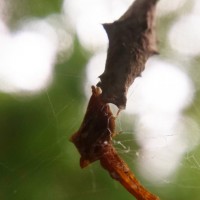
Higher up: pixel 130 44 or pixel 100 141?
pixel 130 44

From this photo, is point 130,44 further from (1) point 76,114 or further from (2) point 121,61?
(1) point 76,114

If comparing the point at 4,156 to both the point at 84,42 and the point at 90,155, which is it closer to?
the point at 84,42

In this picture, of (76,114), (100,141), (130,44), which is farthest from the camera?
(76,114)

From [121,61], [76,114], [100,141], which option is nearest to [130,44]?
[121,61]

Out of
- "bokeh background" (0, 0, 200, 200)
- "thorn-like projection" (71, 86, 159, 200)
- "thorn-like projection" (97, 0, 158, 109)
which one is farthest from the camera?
"bokeh background" (0, 0, 200, 200)

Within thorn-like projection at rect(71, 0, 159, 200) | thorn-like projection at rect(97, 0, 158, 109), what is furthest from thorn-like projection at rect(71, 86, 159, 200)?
thorn-like projection at rect(97, 0, 158, 109)

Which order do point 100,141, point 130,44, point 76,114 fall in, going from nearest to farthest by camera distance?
point 130,44 → point 100,141 → point 76,114

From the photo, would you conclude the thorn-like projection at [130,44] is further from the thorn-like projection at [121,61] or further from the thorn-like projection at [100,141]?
the thorn-like projection at [100,141]

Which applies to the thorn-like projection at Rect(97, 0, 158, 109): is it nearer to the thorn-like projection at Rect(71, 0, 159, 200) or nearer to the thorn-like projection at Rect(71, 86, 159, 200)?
the thorn-like projection at Rect(71, 0, 159, 200)

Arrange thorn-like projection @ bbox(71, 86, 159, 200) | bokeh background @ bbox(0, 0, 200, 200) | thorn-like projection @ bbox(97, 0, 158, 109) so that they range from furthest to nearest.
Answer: bokeh background @ bbox(0, 0, 200, 200), thorn-like projection @ bbox(71, 86, 159, 200), thorn-like projection @ bbox(97, 0, 158, 109)

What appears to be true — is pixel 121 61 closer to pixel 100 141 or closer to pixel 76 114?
pixel 100 141

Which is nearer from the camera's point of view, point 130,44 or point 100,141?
point 130,44
